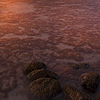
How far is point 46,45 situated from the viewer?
4199 millimetres

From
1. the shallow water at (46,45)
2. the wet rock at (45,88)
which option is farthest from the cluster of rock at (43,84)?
the shallow water at (46,45)

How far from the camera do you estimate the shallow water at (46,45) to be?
2.79m

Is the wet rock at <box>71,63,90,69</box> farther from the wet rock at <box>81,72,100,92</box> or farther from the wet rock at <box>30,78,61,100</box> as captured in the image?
the wet rock at <box>30,78,61,100</box>

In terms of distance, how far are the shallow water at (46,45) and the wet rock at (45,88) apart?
0.11m

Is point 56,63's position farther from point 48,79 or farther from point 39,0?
point 39,0

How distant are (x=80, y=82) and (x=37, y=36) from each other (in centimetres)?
242

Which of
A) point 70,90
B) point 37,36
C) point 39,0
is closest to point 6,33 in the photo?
point 37,36

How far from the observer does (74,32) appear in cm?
511

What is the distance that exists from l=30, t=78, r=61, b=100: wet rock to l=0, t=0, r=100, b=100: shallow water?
11 cm

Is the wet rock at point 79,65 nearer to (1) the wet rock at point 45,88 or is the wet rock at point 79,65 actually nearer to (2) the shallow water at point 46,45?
(2) the shallow water at point 46,45

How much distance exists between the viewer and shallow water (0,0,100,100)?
2.79 meters

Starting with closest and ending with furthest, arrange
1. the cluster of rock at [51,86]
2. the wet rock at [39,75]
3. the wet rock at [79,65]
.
Result: the cluster of rock at [51,86] → the wet rock at [39,75] → the wet rock at [79,65]

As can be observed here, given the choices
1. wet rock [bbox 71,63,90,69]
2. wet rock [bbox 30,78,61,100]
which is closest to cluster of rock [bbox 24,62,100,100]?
wet rock [bbox 30,78,61,100]

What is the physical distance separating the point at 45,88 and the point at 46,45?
1971mm
